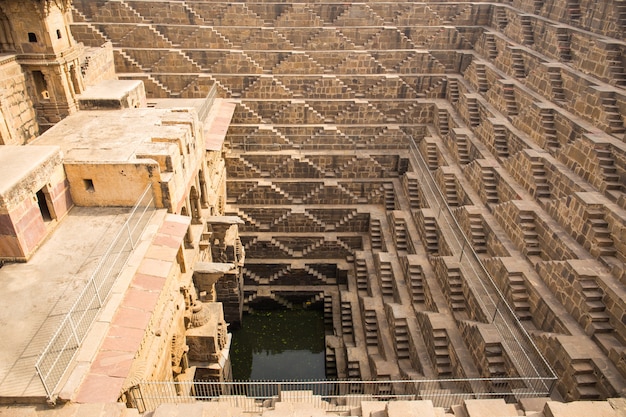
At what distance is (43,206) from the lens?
31.2 feet

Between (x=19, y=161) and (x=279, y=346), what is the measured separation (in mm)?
9466

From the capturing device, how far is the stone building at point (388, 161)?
31.0ft

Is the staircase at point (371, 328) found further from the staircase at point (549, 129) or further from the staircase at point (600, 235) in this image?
the staircase at point (549, 129)

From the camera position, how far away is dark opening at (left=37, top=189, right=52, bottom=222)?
9141mm

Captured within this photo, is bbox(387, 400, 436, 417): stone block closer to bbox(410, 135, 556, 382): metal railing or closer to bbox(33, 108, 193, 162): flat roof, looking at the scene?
bbox(410, 135, 556, 382): metal railing

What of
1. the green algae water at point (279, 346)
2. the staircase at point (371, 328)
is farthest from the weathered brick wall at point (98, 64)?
the staircase at point (371, 328)

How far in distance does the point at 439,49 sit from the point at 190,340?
49.8 feet

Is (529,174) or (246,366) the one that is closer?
(529,174)

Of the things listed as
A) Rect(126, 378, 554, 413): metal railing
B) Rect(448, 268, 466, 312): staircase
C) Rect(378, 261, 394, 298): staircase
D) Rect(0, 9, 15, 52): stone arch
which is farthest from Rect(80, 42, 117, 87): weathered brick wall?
Rect(448, 268, 466, 312): staircase

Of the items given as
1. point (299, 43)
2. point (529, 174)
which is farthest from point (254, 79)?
point (529, 174)

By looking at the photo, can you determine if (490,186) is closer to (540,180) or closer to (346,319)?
(540,180)

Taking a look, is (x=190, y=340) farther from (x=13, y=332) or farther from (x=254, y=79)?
(x=254, y=79)

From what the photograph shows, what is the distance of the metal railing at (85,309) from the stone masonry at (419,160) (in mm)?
7390

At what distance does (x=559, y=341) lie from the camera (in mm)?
8375
